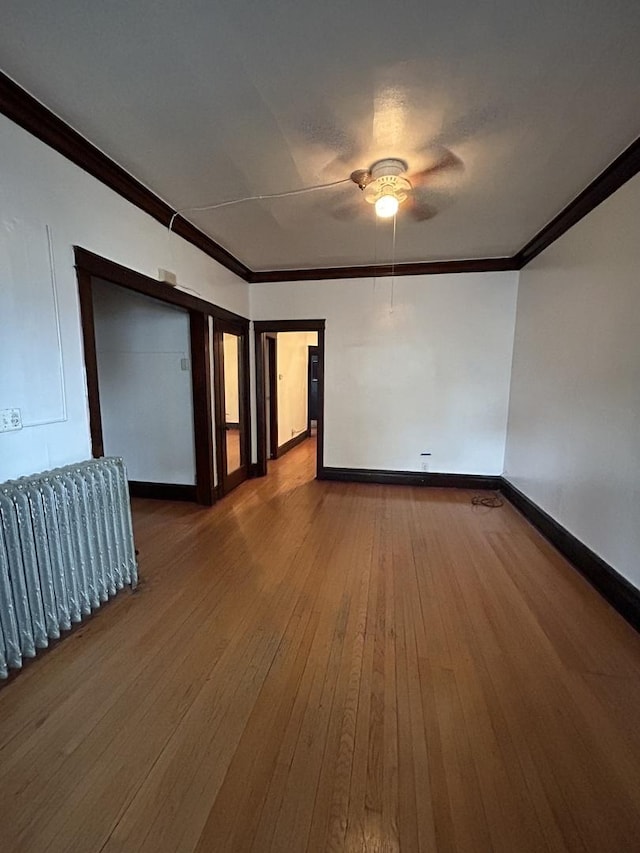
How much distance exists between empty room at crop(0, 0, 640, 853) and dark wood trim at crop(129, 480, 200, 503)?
229 mm

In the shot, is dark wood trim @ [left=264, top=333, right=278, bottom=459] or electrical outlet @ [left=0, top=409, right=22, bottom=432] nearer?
electrical outlet @ [left=0, top=409, right=22, bottom=432]

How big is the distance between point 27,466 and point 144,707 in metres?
1.28

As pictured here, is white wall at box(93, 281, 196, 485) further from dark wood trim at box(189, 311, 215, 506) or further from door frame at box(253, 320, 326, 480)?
door frame at box(253, 320, 326, 480)

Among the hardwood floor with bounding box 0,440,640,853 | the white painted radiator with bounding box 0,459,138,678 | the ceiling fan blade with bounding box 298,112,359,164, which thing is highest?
the ceiling fan blade with bounding box 298,112,359,164

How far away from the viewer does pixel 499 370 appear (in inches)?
163

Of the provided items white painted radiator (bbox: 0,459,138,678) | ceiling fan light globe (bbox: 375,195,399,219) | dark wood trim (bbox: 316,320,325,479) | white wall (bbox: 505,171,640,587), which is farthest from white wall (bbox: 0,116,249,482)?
white wall (bbox: 505,171,640,587)

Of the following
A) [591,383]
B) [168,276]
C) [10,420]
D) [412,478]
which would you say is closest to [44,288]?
[10,420]

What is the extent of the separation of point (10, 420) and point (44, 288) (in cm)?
71

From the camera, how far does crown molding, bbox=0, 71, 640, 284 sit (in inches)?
69.4

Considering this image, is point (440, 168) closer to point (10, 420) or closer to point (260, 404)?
point (10, 420)

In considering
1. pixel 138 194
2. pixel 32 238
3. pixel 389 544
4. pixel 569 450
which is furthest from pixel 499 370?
pixel 32 238

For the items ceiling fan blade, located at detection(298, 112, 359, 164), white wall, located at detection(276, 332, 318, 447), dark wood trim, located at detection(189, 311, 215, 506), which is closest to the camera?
ceiling fan blade, located at detection(298, 112, 359, 164)

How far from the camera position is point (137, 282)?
8.47 feet

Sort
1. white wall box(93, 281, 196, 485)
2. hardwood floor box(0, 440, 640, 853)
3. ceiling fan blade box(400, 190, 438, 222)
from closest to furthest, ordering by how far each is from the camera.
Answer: hardwood floor box(0, 440, 640, 853) → ceiling fan blade box(400, 190, 438, 222) → white wall box(93, 281, 196, 485)
